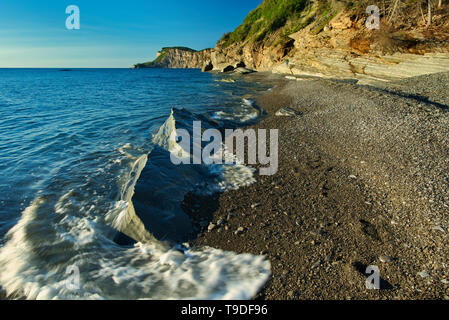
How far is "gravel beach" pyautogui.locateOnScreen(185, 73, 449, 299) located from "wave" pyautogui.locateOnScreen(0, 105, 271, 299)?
456 mm

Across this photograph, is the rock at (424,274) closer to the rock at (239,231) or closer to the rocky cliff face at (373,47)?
the rock at (239,231)

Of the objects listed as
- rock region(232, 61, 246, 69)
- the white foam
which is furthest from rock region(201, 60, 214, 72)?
the white foam

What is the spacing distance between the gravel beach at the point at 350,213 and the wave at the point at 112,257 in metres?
0.46

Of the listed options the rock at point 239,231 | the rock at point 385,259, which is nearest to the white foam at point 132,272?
the rock at point 239,231

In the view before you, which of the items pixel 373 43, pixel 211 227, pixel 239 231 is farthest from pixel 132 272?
pixel 373 43

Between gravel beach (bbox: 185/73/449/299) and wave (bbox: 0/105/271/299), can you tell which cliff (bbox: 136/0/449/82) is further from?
wave (bbox: 0/105/271/299)

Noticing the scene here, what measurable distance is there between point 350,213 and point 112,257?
220 inches

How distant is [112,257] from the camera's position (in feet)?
15.3

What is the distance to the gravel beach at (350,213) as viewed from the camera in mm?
3719

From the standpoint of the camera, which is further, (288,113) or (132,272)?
(288,113)

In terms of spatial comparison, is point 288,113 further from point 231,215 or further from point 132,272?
point 132,272

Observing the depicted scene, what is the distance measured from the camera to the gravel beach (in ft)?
12.2
